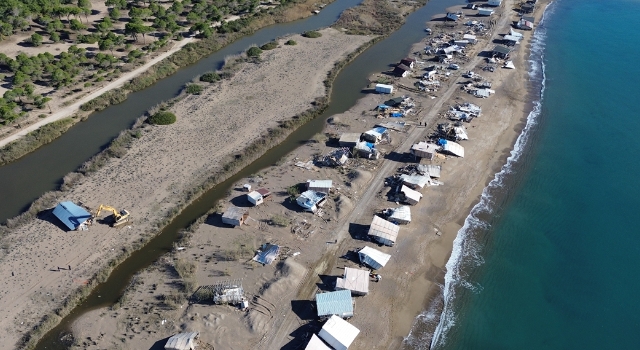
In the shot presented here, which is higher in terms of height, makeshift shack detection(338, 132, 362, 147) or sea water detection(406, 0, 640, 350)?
makeshift shack detection(338, 132, 362, 147)

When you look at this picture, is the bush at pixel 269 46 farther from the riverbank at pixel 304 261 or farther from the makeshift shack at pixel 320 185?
the makeshift shack at pixel 320 185

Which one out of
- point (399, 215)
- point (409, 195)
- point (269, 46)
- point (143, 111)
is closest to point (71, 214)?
point (143, 111)

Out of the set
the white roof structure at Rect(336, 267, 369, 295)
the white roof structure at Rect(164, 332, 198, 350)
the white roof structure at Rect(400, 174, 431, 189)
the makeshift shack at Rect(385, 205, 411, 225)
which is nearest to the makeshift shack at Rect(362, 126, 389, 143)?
the white roof structure at Rect(400, 174, 431, 189)

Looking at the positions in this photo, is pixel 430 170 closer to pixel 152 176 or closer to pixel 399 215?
pixel 399 215

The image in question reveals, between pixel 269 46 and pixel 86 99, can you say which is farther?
pixel 269 46

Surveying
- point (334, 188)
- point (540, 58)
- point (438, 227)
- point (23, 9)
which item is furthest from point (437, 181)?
point (23, 9)

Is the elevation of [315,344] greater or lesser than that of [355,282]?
lesser

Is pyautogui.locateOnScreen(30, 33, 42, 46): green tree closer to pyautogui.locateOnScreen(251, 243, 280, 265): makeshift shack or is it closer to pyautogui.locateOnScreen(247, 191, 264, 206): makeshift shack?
pyautogui.locateOnScreen(247, 191, 264, 206): makeshift shack
